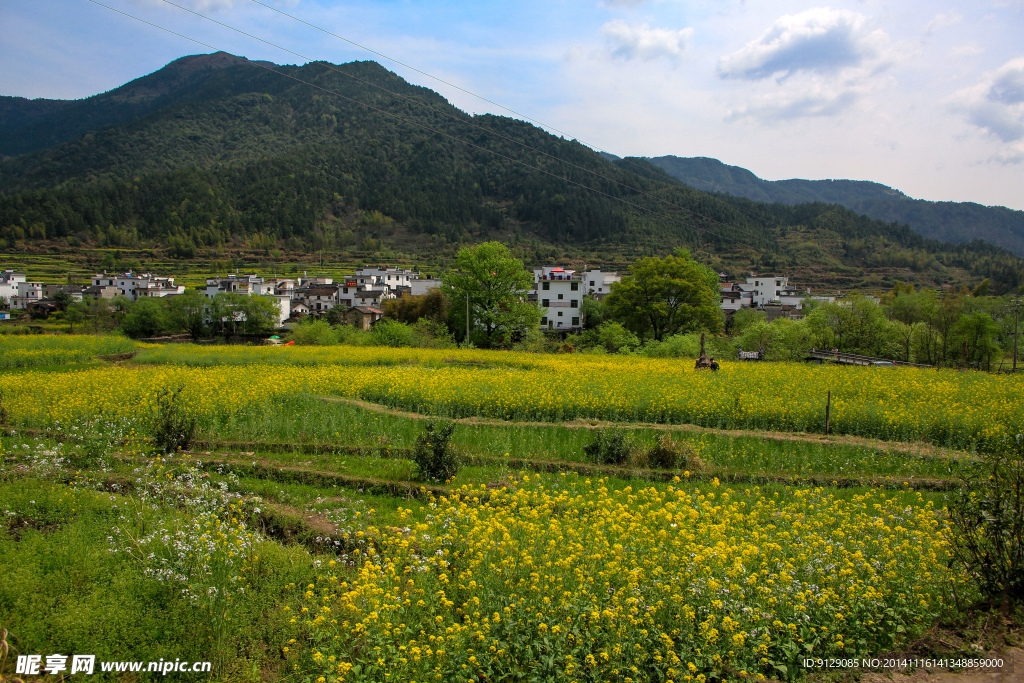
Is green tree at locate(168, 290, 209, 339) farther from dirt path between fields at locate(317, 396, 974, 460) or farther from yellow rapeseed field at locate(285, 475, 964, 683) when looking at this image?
yellow rapeseed field at locate(285, 475, 964, 683)

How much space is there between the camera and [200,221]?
114 meters

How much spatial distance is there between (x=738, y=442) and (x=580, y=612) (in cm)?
1116

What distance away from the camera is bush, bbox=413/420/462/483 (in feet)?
37.7

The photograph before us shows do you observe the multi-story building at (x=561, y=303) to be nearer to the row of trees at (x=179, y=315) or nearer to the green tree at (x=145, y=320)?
the row of trees at (x=179, y=315)

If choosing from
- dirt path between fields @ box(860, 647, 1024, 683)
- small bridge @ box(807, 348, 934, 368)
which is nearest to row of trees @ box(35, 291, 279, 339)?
small bridge @ box(807, 348, 934, 368)

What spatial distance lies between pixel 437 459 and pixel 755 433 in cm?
999

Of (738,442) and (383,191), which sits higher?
(383,191)

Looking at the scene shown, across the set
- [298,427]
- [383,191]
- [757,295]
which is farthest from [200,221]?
[298,427]

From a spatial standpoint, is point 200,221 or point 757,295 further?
point 200,221

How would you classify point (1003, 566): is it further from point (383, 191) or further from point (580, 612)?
point (383, 191)

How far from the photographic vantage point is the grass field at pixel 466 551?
532 cm

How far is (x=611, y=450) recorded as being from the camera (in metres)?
13.4

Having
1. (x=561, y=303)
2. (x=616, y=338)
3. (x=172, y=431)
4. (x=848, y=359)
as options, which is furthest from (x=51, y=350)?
(x=561, y=303)

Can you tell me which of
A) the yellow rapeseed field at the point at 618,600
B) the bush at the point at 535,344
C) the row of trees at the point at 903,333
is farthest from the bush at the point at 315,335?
the yellow rapeseed field at the point at 618,600
